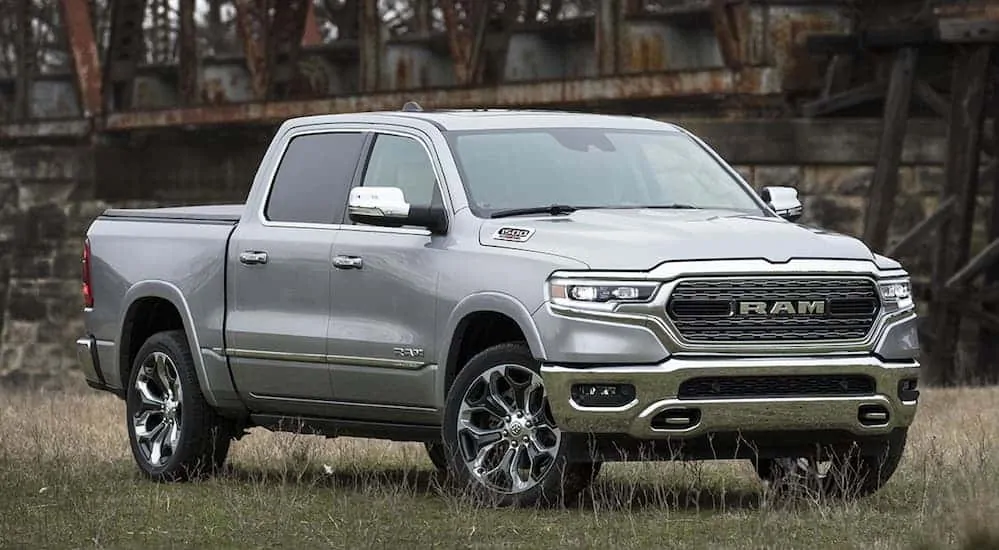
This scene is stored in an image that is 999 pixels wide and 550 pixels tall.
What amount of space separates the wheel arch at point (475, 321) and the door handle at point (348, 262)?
0.68 metres

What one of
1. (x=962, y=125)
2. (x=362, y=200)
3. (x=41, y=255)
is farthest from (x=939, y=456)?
(x=41, y=255)

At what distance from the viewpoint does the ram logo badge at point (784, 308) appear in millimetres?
9586

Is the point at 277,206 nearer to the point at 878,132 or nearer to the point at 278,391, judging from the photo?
the point at 278,391

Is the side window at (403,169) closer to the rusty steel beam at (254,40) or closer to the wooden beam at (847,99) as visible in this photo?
the wooden beam at (847,99)

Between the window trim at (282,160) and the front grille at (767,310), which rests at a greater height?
the window trim at (282,160)

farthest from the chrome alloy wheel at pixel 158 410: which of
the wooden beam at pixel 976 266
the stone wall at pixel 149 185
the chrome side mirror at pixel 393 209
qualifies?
the wooden beam at pixel 976 266

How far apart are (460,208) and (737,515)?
1.74m

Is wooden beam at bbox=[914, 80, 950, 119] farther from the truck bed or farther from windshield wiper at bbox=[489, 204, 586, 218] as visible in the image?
windshield wiper at bbox=[489, 204, 586, 218]

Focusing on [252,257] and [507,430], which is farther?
[252,257]

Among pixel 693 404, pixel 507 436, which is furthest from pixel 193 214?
pixel 693 404

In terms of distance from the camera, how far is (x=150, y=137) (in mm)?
31094

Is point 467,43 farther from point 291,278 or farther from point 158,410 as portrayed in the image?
point 291,278

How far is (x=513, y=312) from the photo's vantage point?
32.1 ft

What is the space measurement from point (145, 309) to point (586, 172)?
2.61m
